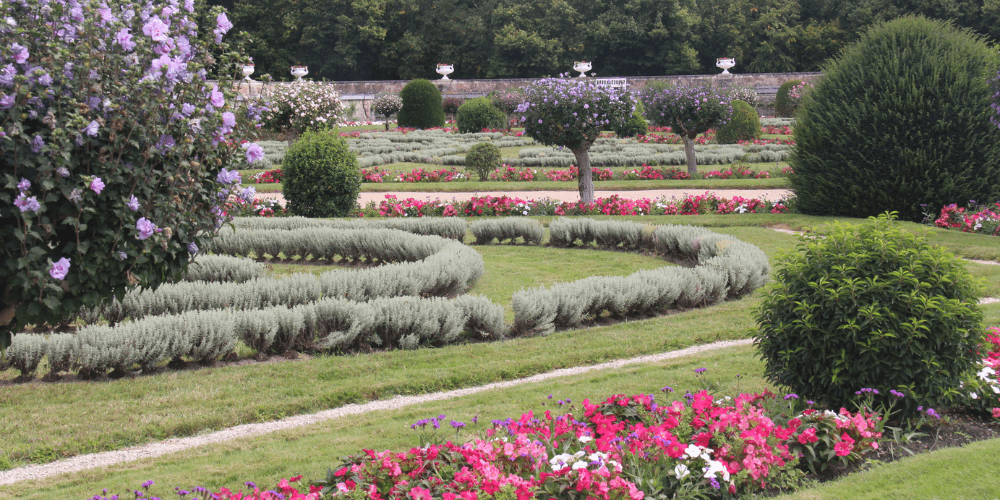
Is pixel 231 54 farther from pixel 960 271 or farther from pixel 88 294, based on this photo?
A: pixel 960 271

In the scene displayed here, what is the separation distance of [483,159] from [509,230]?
680 centimetres

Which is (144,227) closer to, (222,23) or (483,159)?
(222,23)

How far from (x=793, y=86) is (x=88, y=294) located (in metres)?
36.7

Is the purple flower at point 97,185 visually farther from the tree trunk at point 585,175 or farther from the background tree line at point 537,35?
the background tree line at point 537,35

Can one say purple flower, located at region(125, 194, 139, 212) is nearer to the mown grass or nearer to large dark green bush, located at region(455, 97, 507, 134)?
the mown grass

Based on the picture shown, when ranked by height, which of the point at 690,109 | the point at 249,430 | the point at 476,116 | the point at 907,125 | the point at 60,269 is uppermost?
the point at 476,116

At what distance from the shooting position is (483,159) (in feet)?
56.5

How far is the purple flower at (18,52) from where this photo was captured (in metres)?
2.55

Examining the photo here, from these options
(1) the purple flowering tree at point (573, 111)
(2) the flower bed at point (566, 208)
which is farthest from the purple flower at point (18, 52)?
(1) the purple flowering tree at point (573, 111)

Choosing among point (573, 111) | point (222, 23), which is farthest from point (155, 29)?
point (573, 111)

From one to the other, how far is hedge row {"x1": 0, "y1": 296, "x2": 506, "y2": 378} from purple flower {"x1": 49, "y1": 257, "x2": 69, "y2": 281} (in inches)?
103

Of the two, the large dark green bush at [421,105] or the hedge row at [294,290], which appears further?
the large dark green bush at [421,105]

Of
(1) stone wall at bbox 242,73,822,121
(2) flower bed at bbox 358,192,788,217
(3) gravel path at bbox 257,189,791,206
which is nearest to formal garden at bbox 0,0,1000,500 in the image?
(2) flower bed at bbox 358,192,788,217

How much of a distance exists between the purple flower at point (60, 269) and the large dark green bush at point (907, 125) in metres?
11.0
